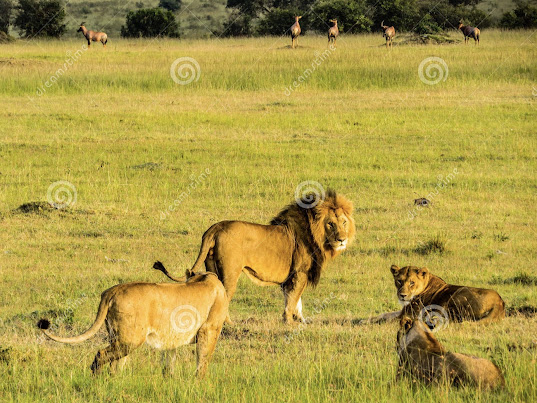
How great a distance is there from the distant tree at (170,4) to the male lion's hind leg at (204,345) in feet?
183

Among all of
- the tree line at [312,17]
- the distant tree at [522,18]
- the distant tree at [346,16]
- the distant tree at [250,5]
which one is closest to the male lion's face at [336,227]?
the tree line at [312,17]

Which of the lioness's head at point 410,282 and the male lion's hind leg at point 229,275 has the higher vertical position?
the male lion's hind leg at point 229,275

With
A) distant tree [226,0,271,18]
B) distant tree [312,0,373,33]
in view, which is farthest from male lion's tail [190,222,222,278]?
distant tree [226,0,271,18]

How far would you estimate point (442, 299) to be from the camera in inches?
276

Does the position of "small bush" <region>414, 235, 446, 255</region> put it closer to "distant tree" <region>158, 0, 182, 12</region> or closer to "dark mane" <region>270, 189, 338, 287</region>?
"dark mane" <region>270, 189, 338, 287</region>

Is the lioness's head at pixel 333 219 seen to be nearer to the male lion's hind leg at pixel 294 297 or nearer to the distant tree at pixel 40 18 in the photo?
the male lion's hind leg at pixel 294 297

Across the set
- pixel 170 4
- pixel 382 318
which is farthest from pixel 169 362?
pixel 170 4

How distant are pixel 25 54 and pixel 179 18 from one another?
109 ft

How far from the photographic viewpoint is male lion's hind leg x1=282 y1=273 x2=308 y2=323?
7031mm

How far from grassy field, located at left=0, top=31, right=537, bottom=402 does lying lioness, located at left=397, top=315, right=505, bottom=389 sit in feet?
0.27

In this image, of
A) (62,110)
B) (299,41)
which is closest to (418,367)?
(62,110)

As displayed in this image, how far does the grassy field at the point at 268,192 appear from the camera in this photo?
532cm

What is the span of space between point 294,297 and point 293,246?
0.44 metres

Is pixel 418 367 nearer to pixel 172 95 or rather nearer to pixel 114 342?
pixel 114 342
